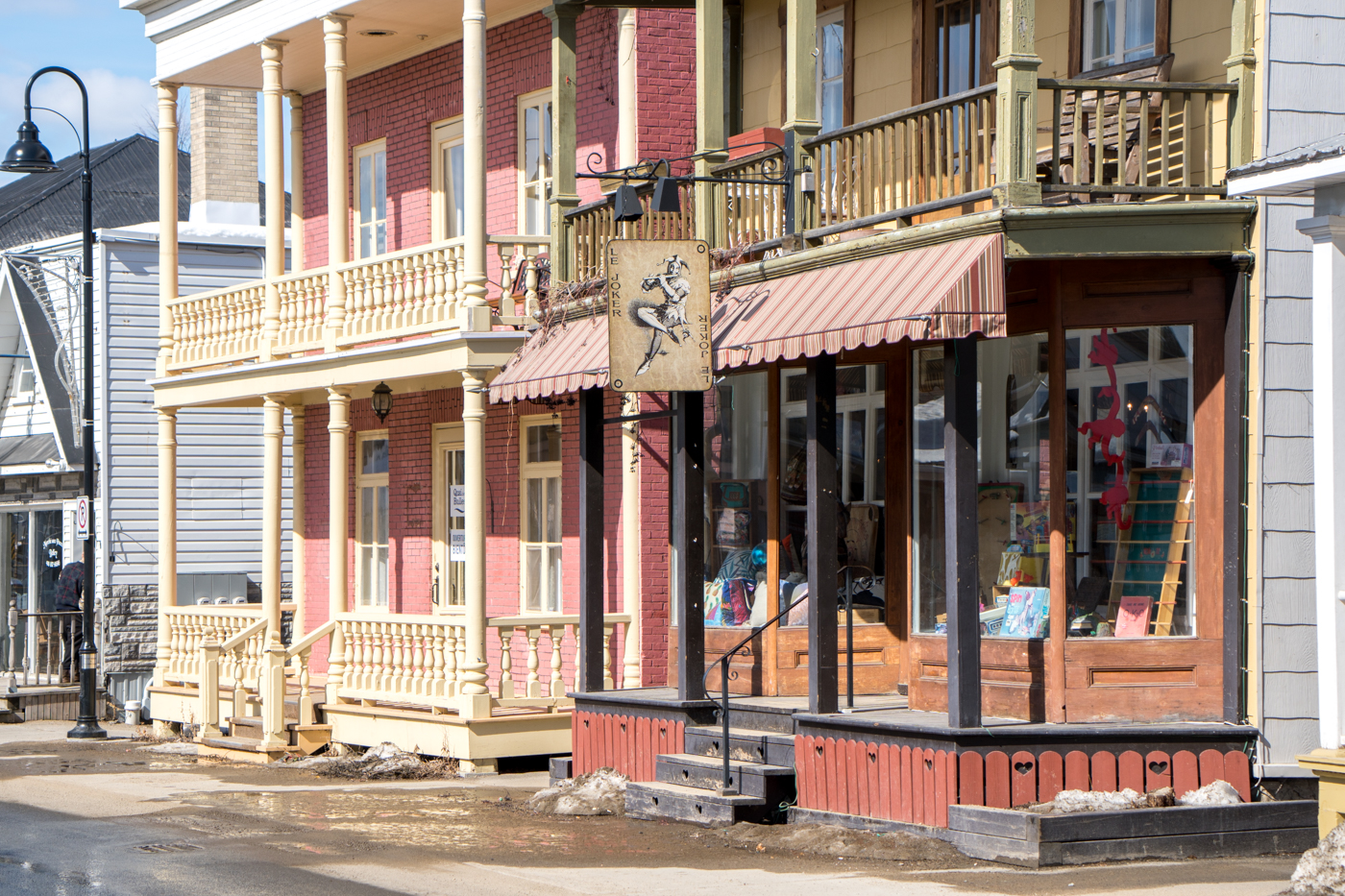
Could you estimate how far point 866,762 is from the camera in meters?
11.0

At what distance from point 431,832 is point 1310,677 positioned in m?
5.62

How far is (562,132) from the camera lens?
15.1 metres

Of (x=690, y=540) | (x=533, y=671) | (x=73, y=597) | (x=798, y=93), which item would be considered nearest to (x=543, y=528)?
(x=533, y=671)

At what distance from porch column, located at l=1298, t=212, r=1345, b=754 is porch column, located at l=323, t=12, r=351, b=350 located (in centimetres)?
995

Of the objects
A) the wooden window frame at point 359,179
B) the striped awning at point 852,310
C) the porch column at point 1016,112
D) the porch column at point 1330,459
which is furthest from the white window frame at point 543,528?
the porch column at point 1330,459

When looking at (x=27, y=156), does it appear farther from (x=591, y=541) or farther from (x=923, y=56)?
(x=923, y=56)

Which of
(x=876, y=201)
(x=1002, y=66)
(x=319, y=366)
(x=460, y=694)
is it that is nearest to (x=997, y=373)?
(x=876, y=201)

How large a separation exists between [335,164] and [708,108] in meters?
4.99

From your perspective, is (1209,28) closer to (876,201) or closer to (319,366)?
(876,201)

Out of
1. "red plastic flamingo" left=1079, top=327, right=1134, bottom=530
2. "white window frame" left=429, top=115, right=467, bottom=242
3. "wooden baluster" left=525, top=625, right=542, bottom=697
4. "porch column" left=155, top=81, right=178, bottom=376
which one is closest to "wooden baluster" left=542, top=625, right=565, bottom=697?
"wooden baluster" left=525, top=625, right=542, bottom=697

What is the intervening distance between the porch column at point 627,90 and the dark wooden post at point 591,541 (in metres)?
2.80

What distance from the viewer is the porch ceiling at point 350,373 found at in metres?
15.5

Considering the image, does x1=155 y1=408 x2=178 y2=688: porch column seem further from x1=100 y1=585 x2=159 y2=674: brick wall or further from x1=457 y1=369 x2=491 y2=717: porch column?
x1=457 y1=369 x2=491 y2=717: porch column

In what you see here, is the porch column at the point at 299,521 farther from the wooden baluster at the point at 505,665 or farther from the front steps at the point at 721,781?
the front steps at the point at 721,781
